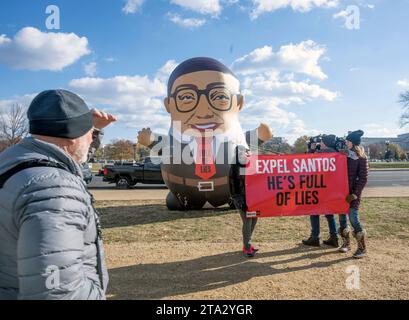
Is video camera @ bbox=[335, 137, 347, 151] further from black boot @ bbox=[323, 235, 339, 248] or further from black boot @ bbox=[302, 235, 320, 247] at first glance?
black boot @ bbox=[302, 235, 320, 247]

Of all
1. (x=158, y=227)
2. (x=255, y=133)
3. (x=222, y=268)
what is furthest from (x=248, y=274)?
(x=255, y=133)

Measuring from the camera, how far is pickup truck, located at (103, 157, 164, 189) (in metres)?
20.0

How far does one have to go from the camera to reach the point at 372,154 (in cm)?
10238

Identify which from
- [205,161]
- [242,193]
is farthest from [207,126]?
[242,193]

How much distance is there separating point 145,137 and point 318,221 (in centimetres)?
641

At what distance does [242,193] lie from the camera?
6.70 metres

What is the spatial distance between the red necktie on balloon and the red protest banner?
8.35ft

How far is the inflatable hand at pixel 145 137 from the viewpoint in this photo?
446 inches

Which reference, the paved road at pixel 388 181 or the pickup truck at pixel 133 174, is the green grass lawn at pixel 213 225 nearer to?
the pickup truck at pixel 133 174

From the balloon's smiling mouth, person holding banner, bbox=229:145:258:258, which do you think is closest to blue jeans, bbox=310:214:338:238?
person holding banner, bbox=229:145:258:258

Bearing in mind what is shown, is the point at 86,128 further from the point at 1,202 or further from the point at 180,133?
the point at 180,133

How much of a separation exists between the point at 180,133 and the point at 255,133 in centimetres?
255

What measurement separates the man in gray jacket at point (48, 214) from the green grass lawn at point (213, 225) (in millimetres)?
6048

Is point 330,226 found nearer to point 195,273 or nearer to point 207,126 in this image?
point 195,273
